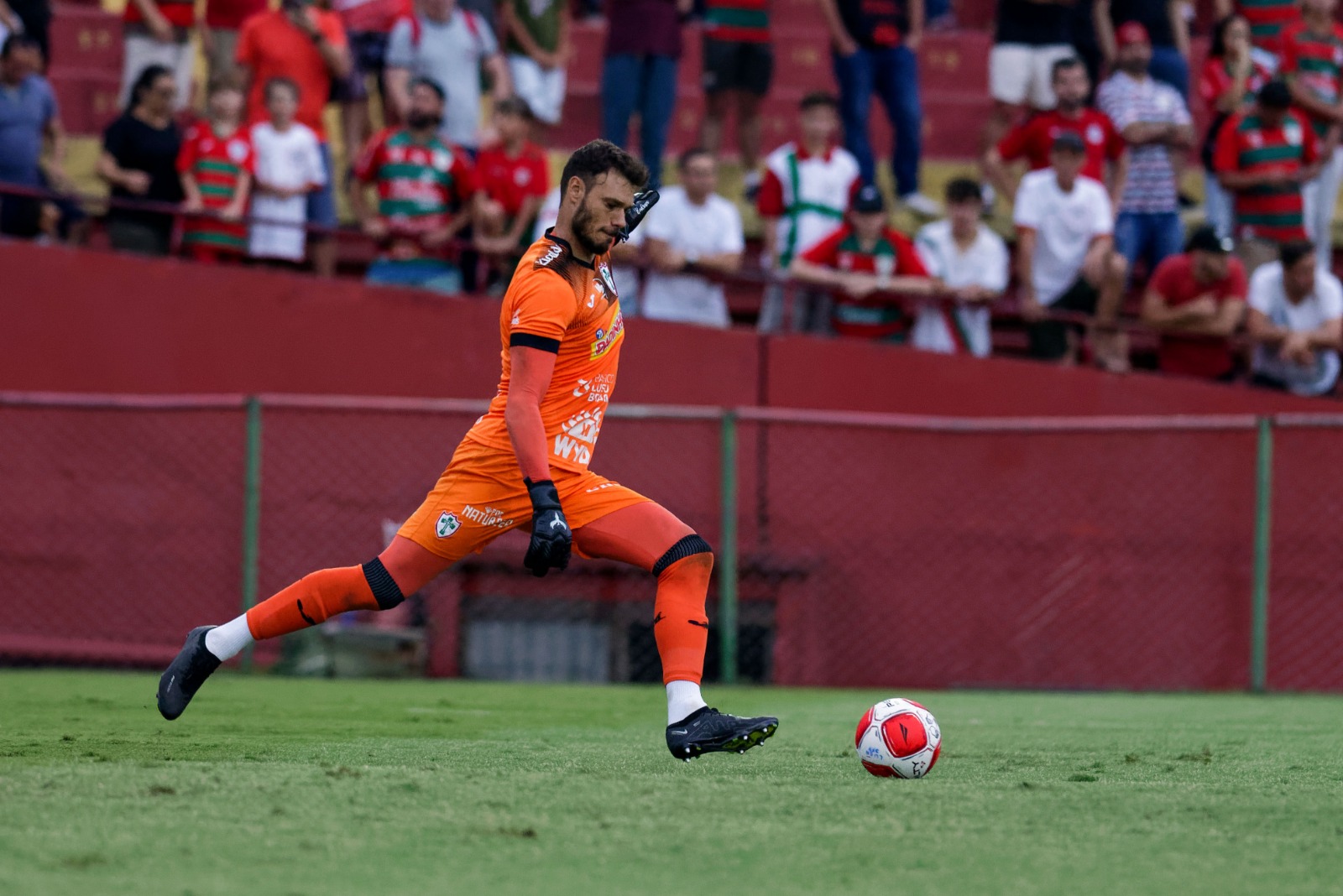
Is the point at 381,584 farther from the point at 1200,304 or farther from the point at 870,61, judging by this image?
the point at 870,61

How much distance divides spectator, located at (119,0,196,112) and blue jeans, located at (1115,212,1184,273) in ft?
26.1

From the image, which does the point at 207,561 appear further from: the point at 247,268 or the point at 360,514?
the point at 247,268

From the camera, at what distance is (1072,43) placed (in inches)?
613

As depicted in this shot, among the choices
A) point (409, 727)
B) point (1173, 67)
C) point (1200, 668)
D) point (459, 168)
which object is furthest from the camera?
point (1173, 67)

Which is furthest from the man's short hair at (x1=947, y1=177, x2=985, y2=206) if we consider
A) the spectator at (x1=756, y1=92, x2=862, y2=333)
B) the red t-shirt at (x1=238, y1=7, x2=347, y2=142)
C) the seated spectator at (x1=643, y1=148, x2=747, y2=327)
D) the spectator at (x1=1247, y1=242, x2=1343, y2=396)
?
the red t-shirt at (x1=238, y1=7, x2=347, y2=142)

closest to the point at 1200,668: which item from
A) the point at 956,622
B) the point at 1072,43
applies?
the point at 956,622

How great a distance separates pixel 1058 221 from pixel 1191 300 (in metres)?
1.17

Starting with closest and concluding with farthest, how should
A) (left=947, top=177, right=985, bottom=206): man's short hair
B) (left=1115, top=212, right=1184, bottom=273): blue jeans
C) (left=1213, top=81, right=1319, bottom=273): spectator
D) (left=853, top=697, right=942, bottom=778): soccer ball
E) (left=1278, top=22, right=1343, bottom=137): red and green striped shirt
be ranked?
(left=853, top=697, right=942, bottom=778): soccer ball < (left=947, top=177, right=985, bottom=206): man's short hair < (left=1213, top=81, right=1319, bottom=273): spectator < (left=1115, top=212, right=1184, bottom=273): blue jeans < (left=1278, top=22, right=1343, bottom=137): red and green striped shirt

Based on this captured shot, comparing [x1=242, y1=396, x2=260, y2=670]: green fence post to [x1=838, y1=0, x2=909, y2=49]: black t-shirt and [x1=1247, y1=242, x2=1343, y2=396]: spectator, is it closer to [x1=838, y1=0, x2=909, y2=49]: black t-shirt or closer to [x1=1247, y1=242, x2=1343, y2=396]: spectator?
[x1=838, y1=0, x2=909, y2=49]: black t-shirt

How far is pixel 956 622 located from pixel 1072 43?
5800mm

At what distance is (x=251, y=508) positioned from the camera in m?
12.4

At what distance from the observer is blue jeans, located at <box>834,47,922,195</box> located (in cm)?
1471

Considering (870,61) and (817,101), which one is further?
(870,61)

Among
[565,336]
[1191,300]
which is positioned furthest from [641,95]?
[565,336]
